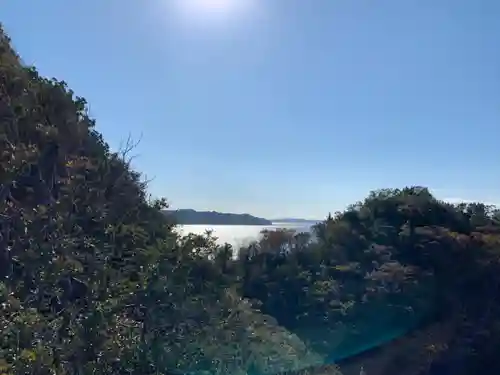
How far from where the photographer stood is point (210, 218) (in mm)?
12047

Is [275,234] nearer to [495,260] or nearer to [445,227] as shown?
[445,227]

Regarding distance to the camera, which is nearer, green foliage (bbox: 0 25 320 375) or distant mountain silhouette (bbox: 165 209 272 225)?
green foliage (bbox: 0 25 320 375)

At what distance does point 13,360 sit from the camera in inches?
135

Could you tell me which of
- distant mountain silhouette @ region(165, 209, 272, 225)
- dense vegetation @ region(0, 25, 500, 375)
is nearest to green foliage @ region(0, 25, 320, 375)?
dense vegetation @ region(0, 25, 500, 375)

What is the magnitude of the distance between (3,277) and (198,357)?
1.82 m

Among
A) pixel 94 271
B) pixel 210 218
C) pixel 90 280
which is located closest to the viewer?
pixel 90 280

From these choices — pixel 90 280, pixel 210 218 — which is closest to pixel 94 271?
pixel 90 280

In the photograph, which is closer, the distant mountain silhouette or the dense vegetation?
the dense vegetation

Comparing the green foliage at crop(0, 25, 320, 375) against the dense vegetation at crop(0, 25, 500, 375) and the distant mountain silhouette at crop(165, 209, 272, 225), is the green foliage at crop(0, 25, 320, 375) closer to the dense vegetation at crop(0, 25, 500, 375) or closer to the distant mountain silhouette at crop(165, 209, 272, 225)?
the dense vegetation at crop(0, 25, 500, 375)

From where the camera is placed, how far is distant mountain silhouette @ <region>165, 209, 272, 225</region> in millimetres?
8077

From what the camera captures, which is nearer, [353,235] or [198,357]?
[198,357]

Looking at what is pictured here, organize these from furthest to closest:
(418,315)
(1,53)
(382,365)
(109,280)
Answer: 1. (418,315)
2. (382,365)
3. (1,53)
4. (109,280)

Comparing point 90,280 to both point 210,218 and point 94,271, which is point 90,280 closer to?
point 94,271

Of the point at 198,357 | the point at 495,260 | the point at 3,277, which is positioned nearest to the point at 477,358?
the point at 495,260
